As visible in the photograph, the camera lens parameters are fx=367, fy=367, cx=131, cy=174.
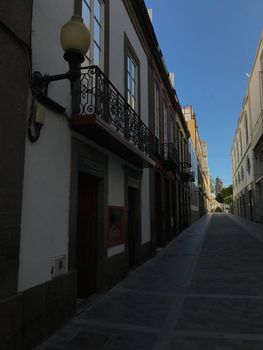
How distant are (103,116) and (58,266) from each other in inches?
108

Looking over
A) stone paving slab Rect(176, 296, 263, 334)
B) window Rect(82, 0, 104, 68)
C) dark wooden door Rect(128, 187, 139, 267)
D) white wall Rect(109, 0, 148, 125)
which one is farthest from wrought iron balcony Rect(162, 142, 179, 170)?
stone paving slab Rect(176, 296, 263, 334)

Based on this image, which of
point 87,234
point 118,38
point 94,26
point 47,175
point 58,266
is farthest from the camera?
point 118,38

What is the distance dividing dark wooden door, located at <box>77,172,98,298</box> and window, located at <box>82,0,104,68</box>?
237 centimetres

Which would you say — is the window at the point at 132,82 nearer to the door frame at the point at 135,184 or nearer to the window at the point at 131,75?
the window at the point at 131,75

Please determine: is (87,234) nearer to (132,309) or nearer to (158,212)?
(132,309)

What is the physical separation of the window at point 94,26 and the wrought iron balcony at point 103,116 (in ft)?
1.54

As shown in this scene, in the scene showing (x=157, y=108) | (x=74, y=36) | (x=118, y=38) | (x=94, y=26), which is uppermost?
(x=157, y=108)

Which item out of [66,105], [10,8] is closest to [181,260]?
[66,105]

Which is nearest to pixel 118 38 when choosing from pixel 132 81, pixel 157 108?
pixel 132 81

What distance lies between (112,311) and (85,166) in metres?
2.48

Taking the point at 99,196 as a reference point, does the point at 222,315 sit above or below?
below

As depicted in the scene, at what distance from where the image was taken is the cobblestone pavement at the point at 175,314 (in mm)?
4578

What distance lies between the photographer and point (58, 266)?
17.3 feet

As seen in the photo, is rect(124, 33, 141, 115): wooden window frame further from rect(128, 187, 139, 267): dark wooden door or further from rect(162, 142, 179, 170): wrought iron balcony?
rect(162, 142, 179, 170): wrought iron balcony
